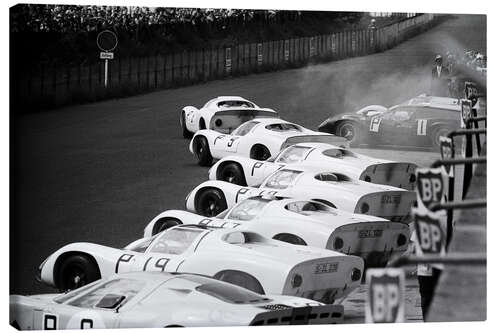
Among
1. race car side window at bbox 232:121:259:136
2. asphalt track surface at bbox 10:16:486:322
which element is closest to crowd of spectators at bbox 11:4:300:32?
asphalt track surface at bbox 10:16:486:322

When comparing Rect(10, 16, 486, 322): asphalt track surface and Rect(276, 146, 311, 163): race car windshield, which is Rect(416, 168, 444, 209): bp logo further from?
Rect(276, 146, 311, 163): race car windshield

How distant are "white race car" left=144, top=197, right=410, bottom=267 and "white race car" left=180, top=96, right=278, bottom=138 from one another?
98cm

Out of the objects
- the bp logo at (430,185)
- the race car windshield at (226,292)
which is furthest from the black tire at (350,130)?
the bp logo at (430,185)

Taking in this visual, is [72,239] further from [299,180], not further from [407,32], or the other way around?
[407,32]

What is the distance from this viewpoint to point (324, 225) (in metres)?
9.84

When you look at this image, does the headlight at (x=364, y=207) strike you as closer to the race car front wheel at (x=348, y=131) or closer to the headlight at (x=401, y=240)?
the headlight at (x=401, y=240)

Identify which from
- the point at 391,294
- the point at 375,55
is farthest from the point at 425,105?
the point at 391,294

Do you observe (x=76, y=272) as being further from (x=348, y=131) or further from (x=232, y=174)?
(x=348, y=131)

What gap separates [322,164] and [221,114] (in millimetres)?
1132

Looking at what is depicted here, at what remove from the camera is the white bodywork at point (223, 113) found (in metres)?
10.7

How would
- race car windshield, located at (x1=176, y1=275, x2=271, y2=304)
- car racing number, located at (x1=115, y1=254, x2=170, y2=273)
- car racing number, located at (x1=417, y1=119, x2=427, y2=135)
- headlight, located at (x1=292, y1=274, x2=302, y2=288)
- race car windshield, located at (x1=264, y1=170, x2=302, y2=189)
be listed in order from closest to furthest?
race car windshield, located at (x1=176, y1=275, x2=271, y2=304) → headlight, located at (x1=292, y1=274, x2=302, y2=288) → car racing number, located at (x1=115, y1=254, x2=170, y2=273) → race car windshield, located at (x1=264, y1=170, x2=302, y2=189) → car racing number, located at (x1=417, y1=119, x2=427, y2=135)

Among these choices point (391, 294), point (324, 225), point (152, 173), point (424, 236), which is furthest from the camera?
point (152, 173)

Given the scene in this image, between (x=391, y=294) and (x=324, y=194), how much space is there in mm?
6011

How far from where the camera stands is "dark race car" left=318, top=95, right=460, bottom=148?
1092 centimetres
